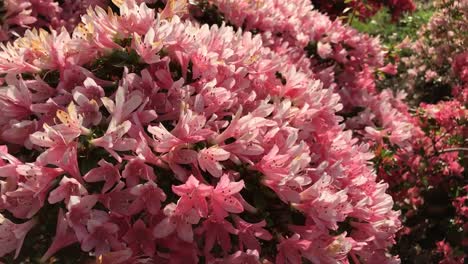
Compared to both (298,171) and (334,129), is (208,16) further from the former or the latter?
(298,171)

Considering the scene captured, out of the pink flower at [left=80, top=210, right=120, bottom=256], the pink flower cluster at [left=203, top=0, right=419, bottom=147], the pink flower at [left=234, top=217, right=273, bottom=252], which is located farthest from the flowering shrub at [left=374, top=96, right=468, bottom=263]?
the pink flower at [left=80, top=210, right=120, bottom=256]

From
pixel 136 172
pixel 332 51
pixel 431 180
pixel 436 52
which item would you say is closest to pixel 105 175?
pixel 136 172

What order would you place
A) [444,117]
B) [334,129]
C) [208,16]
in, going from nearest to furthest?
1. [334,129]
2. [208,16]
3. [444,117]

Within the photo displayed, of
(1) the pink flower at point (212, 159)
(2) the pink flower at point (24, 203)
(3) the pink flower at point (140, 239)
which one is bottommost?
(2) the pink flower at point (24, 203)

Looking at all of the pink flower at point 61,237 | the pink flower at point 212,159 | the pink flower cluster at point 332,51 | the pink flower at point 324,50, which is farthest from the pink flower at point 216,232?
the pink flower at point 324,50

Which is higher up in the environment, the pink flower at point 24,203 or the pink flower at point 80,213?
the pink flower at point 80,213

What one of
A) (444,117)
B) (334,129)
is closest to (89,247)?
(334,129)

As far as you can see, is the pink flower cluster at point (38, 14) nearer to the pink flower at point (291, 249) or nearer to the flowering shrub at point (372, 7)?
the pink flower at point (291, 249)

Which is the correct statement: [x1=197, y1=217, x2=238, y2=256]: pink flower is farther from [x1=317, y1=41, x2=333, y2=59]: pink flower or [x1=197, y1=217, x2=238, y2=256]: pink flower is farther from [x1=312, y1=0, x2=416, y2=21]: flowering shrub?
[x1=312, y1=0, x2=416, y2=21]: flowering shrub
